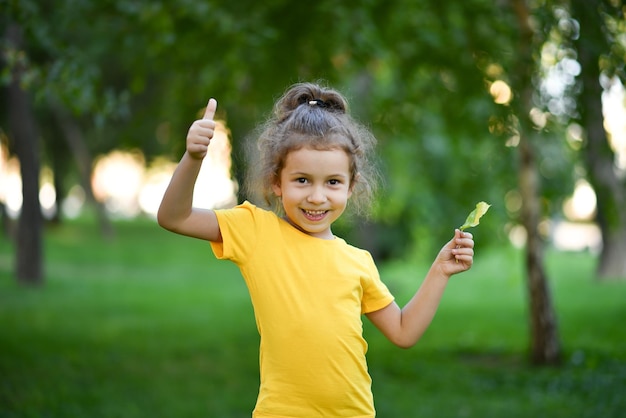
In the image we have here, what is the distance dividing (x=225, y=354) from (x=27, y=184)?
573cm

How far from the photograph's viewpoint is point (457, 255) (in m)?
2.40

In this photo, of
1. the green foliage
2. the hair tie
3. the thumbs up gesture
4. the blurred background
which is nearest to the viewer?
the thumbs up gesture

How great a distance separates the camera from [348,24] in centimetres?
623

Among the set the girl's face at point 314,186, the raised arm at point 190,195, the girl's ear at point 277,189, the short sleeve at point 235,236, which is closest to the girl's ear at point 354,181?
the girl's face at point 314,186

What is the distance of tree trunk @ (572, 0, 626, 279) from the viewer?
4.70m

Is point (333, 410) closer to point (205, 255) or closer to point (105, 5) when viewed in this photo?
point (105, 5)

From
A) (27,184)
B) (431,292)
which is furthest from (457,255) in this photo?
(27,184)

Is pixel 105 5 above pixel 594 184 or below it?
above

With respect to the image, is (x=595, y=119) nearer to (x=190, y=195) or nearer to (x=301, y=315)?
(x=301, y=315)

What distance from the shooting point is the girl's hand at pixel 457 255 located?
7.86 feet

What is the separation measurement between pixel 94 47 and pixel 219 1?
18.4 feet

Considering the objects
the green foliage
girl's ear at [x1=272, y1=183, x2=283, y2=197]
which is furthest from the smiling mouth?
the green foliage

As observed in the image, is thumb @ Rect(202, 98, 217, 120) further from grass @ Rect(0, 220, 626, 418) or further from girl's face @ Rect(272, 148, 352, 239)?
grass @ Rect(0, 220, 626, 418)

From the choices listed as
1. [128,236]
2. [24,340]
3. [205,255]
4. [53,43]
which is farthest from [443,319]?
[128,236]
